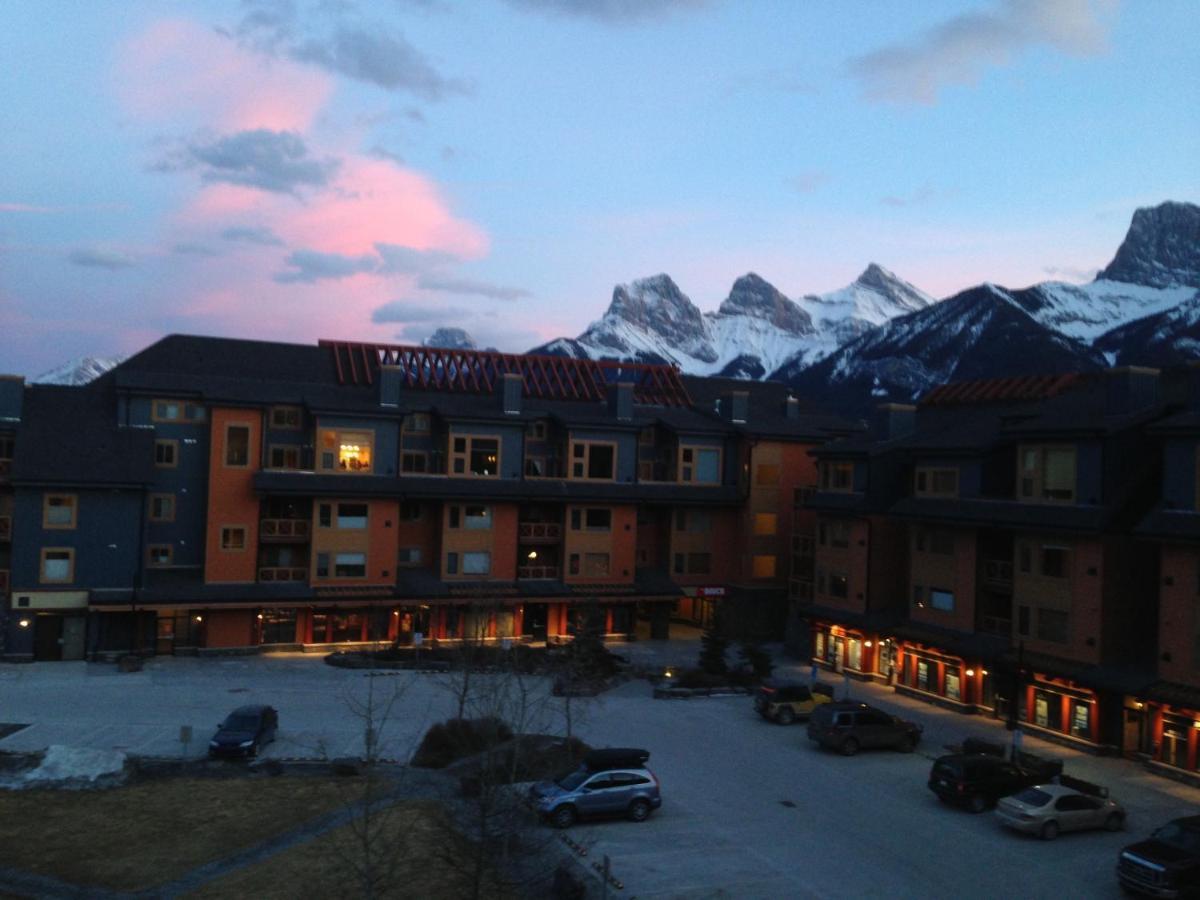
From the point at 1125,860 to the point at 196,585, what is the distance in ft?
132

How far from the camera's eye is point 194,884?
821 inches

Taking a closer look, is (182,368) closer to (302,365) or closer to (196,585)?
(302,365)

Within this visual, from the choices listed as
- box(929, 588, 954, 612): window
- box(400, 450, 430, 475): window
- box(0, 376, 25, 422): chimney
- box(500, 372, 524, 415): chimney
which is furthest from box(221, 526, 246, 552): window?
box(929, 588, 954, 612): window

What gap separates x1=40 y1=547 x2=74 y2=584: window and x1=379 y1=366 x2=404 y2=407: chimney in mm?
16847

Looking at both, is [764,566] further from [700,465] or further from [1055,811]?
[1055,811]

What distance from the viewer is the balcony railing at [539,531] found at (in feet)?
177

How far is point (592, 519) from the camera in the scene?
2170 inches

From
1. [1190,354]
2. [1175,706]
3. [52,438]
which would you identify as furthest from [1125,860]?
[1190,354]

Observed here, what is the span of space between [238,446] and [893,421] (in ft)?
112

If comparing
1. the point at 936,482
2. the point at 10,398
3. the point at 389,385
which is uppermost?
the point at 389,385

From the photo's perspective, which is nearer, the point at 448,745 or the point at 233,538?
the point at 448,745

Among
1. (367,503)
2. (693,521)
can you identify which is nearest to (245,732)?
(367,503)

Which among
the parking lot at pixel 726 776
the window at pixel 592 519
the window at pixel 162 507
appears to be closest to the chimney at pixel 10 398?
the window at pixel 162 507

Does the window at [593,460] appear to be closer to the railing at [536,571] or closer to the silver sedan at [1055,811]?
the railing at [536,571]
